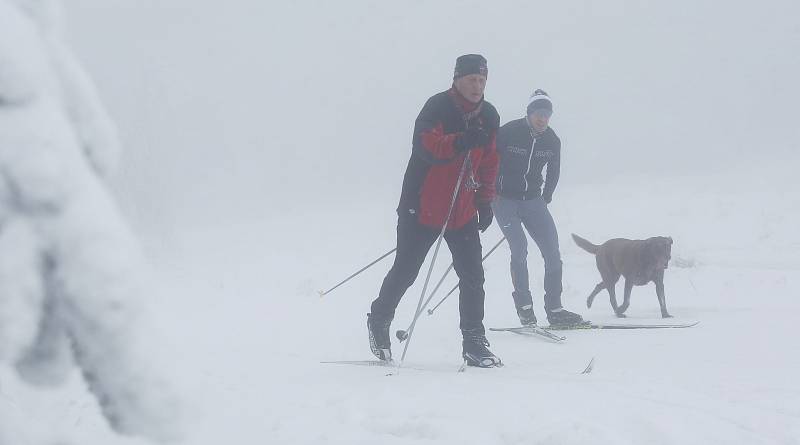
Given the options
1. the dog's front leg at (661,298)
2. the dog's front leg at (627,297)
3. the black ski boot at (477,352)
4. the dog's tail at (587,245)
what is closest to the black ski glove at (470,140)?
the black ski boot at (477,352)

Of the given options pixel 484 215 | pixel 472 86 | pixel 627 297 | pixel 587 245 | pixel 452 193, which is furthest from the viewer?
pixel 587 245

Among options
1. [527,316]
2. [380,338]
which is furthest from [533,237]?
[380,338]

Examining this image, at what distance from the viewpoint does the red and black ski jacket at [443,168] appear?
13.9ft

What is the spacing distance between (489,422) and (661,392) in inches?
38.2

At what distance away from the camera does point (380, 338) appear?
4.53m

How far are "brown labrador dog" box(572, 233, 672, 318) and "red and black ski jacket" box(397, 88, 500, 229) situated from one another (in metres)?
3.24

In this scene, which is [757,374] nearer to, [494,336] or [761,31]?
[494,336]

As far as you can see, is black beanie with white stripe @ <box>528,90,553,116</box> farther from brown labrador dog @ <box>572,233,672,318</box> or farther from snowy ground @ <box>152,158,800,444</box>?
snowy ground @ <box>152,158,800,444</box>

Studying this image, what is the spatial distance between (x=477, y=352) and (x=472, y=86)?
167 centimetres

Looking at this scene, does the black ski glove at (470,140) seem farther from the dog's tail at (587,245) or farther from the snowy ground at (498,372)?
the dog's tail at (587,245)

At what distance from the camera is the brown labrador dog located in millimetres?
6922

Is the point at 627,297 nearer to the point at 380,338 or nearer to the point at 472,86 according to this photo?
the point at 380,338

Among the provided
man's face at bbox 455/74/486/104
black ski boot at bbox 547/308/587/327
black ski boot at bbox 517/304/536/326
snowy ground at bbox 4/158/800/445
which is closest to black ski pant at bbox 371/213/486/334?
snowy ground at bbox 4/158/800/445

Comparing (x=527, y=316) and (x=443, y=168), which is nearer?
(x=443, y=168)
